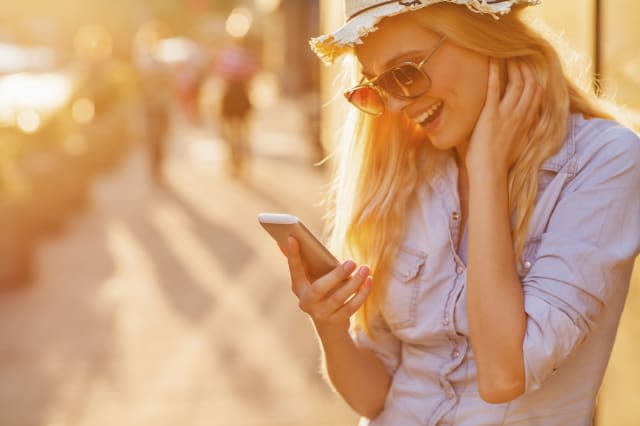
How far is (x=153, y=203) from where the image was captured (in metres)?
12.0

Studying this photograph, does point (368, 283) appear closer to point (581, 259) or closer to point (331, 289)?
point (331, 289)

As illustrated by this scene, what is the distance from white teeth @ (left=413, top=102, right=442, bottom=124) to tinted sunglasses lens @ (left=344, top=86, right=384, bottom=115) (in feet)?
0.35

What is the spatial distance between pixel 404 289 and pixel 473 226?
270 millimetres

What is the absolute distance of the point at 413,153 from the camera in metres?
2.19

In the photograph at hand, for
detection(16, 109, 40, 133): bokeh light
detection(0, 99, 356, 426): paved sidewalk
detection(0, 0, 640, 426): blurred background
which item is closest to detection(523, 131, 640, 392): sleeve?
detection(0, 0, 640, 426): blurred background

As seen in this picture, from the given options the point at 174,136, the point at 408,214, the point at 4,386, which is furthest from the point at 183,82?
the point at 408,214

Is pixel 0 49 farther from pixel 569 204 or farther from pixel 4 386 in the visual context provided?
pixel 569 204

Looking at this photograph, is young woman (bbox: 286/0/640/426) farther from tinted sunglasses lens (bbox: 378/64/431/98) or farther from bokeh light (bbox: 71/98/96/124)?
bokeh light (bbox: 71/98/96/124)

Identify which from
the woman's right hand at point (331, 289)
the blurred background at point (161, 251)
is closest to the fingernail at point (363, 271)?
the woman's right hand at point (331, 289)

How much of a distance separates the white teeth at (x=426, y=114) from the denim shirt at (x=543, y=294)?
0.61 feet

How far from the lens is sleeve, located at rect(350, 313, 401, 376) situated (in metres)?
2.21

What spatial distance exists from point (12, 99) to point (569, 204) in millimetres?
10453

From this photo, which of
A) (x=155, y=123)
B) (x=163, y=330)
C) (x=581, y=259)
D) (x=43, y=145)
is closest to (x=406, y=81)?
(x=581, y=259)

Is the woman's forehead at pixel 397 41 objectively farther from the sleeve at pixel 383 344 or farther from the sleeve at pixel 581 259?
the sleeve at pixel 383 344
